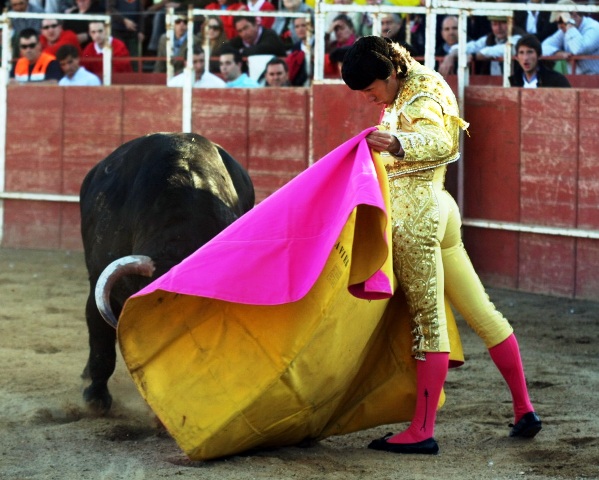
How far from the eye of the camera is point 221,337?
132 inches

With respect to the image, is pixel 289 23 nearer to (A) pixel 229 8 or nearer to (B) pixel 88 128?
(A) pixel 229 8

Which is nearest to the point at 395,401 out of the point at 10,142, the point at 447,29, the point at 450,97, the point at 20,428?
the point at 450,97

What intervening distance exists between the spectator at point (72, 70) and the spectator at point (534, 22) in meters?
3.02

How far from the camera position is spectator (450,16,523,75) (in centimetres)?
769

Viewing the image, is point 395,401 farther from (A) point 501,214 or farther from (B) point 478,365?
(A) point 501,214

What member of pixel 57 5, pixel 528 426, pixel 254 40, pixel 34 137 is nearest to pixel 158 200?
pixel 528 426

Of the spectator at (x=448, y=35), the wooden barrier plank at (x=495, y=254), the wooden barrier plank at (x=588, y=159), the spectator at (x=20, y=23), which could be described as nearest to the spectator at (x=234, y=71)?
the spectator at (x=448, y=35)

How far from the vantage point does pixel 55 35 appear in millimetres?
9641

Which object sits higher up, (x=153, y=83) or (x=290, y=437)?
(x=153, y=83)

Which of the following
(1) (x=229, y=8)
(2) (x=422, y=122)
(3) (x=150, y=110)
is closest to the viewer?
(2) (x=422, y=122)

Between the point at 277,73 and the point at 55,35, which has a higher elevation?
the point at 55,35

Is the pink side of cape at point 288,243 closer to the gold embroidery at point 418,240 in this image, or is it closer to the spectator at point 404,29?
the gold embroidery at point 418,240

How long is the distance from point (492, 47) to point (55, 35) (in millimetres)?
3748

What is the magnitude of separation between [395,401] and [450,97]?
935mm
